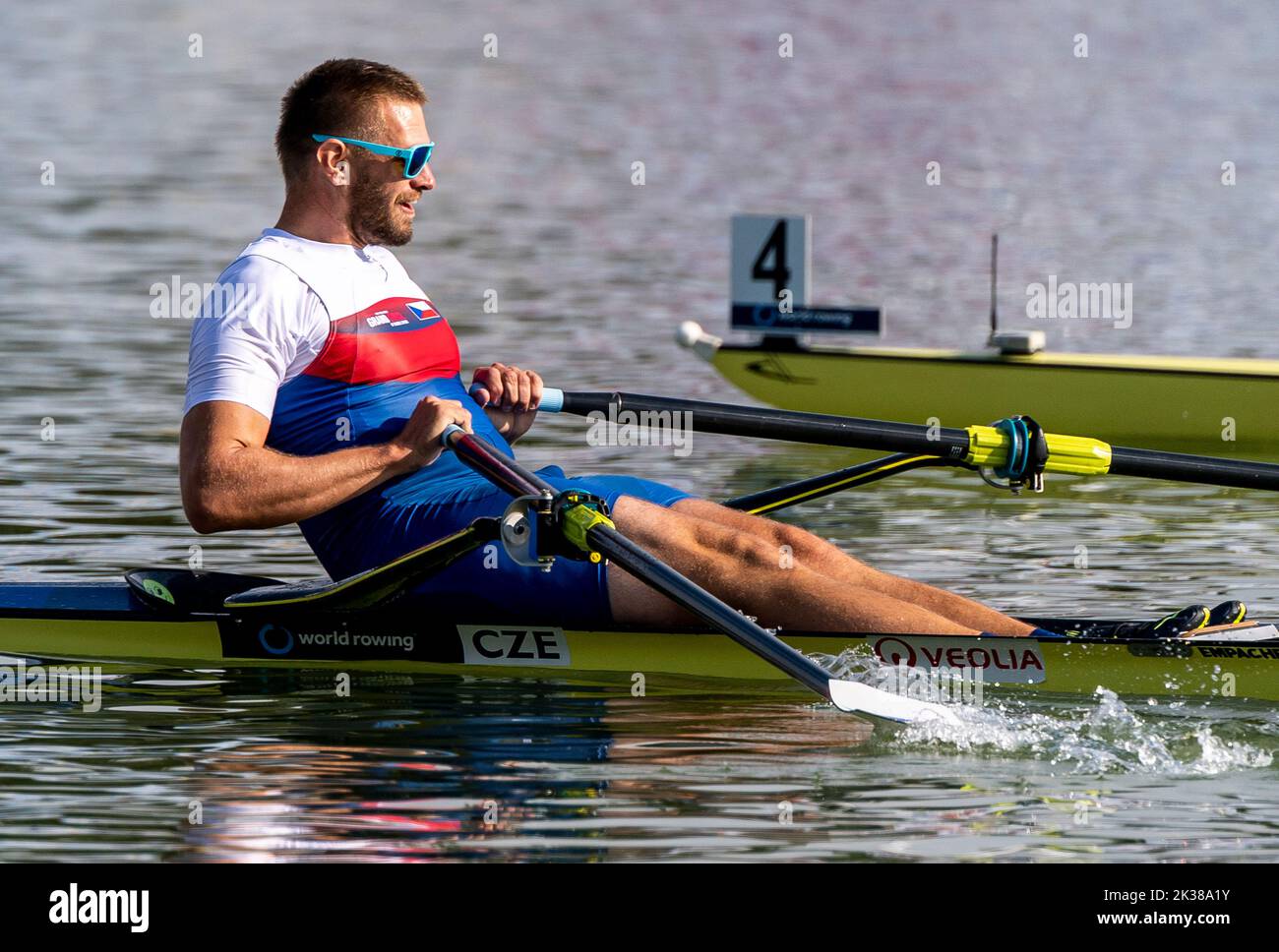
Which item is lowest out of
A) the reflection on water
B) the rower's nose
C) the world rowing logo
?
the reflection on water

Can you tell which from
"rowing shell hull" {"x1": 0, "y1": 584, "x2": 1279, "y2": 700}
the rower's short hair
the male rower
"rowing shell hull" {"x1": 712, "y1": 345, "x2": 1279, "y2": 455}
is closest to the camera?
the male rower

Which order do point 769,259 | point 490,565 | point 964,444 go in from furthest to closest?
point 769,259, point 964,444, point 490,565

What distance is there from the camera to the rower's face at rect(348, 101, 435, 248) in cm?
723

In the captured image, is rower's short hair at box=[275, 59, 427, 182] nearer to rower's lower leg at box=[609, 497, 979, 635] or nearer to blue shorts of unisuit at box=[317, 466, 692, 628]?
blue shorts of unisuit at box=[317, 466, 692, 628]

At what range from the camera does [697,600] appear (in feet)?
21.7

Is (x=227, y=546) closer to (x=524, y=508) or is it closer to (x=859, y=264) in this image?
(x=524, y=508)

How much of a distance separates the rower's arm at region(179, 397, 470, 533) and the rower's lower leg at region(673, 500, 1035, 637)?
3.50 feet

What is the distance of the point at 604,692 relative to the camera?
7.47m

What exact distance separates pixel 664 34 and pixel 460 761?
1718 inches

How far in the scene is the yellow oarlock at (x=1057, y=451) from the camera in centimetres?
772

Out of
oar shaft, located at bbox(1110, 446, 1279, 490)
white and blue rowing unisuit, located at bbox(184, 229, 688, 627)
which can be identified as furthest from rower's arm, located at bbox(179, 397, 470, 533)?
oar shaft, located at bbox(1110, 446, 1279, 490)

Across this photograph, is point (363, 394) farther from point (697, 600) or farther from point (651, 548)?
point (697, 600)

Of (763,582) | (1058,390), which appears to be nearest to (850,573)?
(763,582)

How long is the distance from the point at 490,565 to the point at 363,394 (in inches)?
26.4
